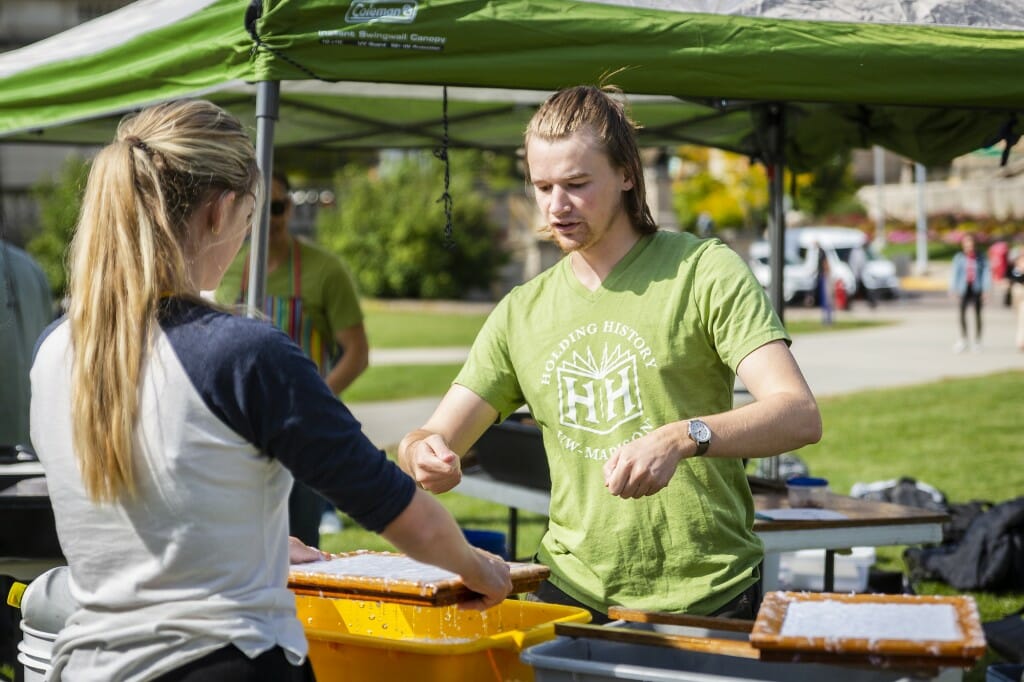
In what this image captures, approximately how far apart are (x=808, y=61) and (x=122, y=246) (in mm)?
2272

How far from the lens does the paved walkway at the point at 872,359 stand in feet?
39.9

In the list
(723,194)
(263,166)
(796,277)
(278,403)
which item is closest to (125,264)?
(278,403)

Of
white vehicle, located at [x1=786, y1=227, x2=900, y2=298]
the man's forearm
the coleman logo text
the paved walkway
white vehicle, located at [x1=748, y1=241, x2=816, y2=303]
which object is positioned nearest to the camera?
the man's forearm

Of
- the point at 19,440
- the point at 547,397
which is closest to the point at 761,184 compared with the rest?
the point at 19,440

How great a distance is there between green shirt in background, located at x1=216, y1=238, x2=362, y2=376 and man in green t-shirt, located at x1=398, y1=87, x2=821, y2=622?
2686 millimetres

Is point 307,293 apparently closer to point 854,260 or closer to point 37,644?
point 37,644

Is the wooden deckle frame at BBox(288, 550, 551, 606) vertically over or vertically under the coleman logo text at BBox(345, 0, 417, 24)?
under

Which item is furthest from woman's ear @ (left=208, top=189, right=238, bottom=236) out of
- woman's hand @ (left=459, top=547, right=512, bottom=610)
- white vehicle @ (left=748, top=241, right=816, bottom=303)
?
white vehicle @ (left=748, top=241, right=816, bottom=303)

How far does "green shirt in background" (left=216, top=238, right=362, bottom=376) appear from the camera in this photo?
5.01m

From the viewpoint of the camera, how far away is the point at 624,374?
7.59 feet

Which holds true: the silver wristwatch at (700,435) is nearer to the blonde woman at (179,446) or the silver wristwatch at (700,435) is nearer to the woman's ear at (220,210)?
the blonde woman at (179,446)

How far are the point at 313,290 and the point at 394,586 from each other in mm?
3188

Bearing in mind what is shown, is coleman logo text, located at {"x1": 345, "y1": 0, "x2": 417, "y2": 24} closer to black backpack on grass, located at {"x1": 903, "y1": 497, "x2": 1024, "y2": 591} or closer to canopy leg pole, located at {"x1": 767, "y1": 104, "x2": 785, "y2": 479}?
canopy leg pole, located at {"x1": 767, "y1": 104, "x2": 785, "y2": 479}

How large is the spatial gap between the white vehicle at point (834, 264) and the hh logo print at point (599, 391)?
2506 centimetres
